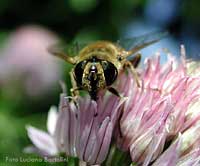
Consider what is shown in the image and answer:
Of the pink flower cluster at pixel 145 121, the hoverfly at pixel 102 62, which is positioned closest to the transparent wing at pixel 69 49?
the hoverfly at pixel 102 62

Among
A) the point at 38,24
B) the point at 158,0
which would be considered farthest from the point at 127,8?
the point at 38,24

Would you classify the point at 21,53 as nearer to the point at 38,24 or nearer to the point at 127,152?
the point at 38,24

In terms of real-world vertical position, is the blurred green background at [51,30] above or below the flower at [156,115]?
above

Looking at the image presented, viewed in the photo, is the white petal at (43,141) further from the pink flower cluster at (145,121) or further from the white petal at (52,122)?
the pink flower cluster at (145,121)

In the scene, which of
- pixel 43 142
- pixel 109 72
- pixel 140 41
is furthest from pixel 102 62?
pixel 43 142

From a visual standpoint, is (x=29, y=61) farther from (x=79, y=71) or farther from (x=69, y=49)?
(x=79, y=71)
